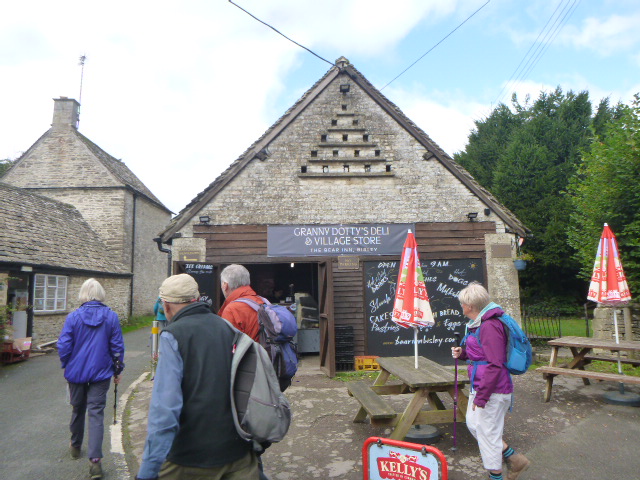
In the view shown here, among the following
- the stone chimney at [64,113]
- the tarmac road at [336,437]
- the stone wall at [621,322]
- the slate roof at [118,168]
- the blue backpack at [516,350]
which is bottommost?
the tarmac road at [336,437]

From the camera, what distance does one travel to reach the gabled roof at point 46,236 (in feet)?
42.7

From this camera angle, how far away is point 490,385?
353 centimetres

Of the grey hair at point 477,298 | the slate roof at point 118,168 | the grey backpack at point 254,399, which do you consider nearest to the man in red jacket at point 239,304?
the grey backpack at point 254,399

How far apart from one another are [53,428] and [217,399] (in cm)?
489

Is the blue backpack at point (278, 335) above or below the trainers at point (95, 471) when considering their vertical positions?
above

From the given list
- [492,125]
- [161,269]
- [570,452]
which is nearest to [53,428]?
[570,452]

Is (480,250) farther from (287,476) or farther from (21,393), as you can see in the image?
(21,393)

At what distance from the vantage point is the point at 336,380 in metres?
8.45

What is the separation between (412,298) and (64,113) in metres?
22.0

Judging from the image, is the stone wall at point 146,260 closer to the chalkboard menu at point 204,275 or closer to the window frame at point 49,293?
the window frame at point 49,293

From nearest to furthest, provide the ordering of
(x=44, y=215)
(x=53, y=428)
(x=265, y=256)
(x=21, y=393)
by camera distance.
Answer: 1. (x=53, y=428)
2. (x=21, y=393)
3. (x=265, y=256)
4. (x=44, y=215)

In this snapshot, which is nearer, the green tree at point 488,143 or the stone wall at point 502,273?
the stone wall at point 502,273

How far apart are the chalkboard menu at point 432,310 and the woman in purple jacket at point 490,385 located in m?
5.66

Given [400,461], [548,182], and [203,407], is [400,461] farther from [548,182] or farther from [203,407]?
[548,182]
